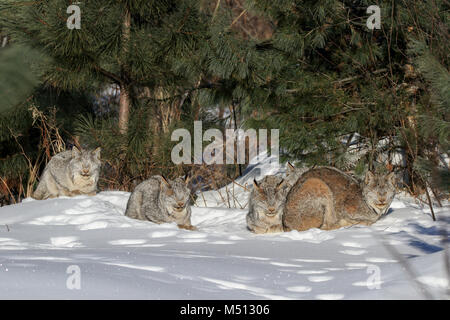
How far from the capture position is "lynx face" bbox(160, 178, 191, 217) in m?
Result: 7.05

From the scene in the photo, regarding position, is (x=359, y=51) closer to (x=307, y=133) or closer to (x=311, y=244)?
(x=307, y=133)

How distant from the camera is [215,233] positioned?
6555 millimetres

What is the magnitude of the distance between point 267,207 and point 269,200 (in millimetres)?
94

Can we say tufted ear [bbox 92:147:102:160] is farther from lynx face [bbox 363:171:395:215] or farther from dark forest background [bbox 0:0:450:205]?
lynx face [bbox 363:171:395:215]

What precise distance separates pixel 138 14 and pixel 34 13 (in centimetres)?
172

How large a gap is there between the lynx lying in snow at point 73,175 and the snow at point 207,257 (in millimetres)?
381

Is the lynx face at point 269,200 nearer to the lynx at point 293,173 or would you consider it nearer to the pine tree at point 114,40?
the lynx at point 293,173

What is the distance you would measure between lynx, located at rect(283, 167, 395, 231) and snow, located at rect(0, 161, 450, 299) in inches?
9.0

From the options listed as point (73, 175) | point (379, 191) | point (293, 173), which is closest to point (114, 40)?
point (73, 175)

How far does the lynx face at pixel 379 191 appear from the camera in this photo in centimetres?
682
